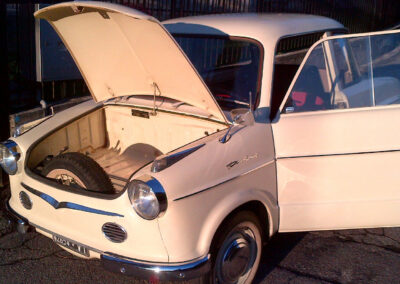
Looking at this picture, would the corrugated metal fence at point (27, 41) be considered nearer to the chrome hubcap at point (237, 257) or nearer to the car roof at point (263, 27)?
the car roof at point (263, 27)

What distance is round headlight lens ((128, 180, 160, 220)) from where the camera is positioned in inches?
123

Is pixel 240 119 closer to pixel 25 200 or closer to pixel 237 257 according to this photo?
pixel 237 257

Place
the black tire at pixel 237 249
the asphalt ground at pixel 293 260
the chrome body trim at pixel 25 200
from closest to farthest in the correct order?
the black tire at pixel 237 249 < the chrome body trim at pixel 25 200 < the asphalt ground at pixel 293 260

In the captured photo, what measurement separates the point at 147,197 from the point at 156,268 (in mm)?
442

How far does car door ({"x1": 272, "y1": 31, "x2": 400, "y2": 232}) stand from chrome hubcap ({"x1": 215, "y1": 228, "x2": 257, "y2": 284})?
0.35m

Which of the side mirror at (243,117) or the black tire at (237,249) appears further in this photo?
the side mirror at (243,117)

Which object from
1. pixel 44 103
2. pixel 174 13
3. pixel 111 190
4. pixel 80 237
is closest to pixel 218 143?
pixel 111 190

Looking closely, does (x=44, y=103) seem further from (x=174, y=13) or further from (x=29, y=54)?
(x=174, y=13)

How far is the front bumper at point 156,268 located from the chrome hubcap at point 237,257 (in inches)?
11.6

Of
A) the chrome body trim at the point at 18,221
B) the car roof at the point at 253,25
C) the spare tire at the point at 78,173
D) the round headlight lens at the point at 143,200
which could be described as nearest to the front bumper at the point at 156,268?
the round headlight lens at the point at 143,200

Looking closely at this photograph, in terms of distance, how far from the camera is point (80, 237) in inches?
136

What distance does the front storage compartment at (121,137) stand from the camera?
4.17 metres

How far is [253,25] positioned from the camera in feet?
13.8

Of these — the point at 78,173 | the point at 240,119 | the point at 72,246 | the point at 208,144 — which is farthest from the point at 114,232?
the point at 240,119
